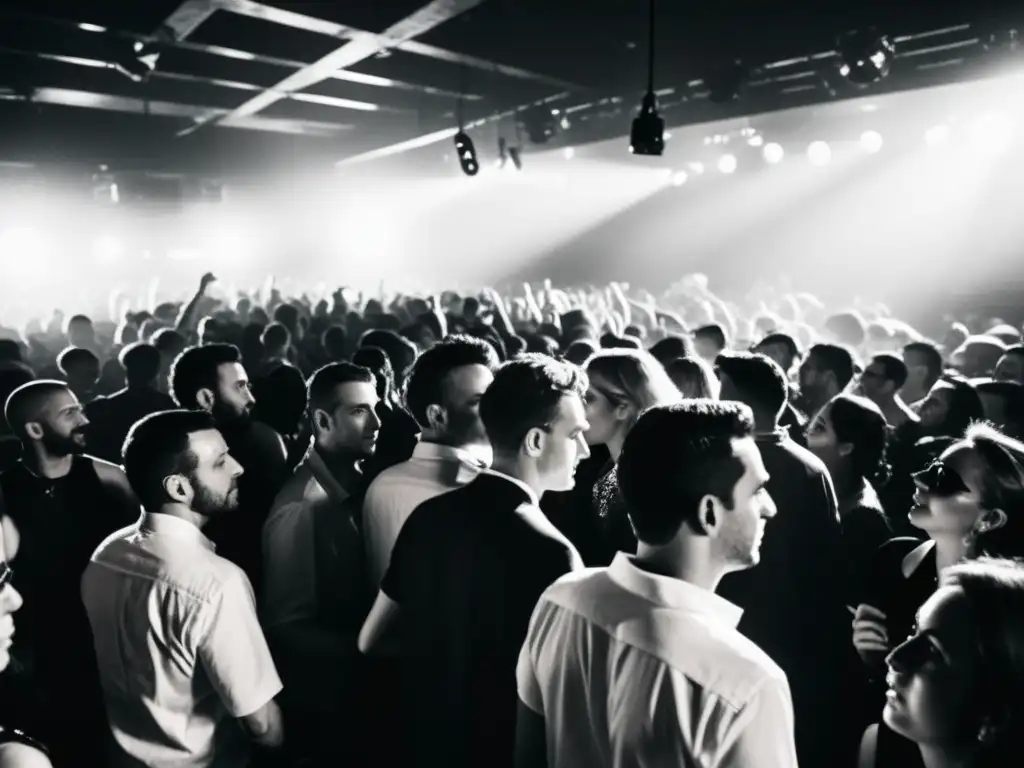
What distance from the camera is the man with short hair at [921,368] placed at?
5016 millimetres

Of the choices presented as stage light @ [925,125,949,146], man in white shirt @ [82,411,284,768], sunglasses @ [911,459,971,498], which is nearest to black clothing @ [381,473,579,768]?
man in white shirt @ [82,411,284,768]

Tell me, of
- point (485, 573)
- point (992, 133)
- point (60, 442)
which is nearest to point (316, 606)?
point (485, 573)

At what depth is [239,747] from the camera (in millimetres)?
2045

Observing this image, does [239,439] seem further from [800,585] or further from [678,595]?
[678,595]

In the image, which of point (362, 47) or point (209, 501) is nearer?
point (209, 501)

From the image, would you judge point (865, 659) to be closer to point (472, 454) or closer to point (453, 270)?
point (472, 454)

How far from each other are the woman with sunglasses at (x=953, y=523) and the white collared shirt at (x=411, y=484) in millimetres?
1246

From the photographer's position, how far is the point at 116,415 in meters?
3.98

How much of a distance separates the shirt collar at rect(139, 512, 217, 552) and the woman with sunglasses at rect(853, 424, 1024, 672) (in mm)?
1866

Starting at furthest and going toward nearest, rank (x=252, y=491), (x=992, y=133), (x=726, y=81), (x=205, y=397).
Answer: (x=992, y=133) < (x=726, y=81) < (x=205, y=397) < (x=252, y=491)

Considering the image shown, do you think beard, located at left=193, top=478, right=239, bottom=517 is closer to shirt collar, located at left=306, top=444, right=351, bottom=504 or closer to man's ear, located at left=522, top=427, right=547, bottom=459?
shirt collar, located at left=306, top=444, right=351, bottom=504

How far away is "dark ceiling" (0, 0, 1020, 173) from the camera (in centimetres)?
595

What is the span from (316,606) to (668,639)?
1670 mm

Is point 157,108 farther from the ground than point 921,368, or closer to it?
farther from the ground
